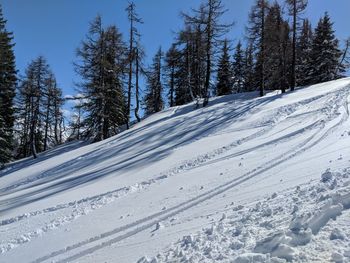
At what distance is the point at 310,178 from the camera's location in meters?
8.19

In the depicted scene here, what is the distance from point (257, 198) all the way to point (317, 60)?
34.8 meters

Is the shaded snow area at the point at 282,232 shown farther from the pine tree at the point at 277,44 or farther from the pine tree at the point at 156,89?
the pine tree at the point at 156,89

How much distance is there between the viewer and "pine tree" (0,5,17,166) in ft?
94.3

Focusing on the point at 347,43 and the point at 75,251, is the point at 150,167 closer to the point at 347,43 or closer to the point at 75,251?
the point at 75,251

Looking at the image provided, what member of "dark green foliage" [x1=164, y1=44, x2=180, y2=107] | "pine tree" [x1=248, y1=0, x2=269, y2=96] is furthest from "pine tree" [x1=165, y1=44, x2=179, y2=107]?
"pine tree" [x1=248, y1=0, x2=269, y2=96]

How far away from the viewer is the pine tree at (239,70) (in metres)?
48.2

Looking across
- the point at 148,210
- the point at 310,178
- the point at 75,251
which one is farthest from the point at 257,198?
the point at 75,251

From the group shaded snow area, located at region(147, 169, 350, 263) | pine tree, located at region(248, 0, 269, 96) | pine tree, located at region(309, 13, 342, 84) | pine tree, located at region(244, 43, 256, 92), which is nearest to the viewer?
shaded snow area, located at region(147, 169, 350, 263)

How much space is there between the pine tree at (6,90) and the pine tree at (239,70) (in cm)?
2823

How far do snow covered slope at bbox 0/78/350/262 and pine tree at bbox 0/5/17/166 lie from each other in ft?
36.5

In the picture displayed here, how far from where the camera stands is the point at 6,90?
103 feet

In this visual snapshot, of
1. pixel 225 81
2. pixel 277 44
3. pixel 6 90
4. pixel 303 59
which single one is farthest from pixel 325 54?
pixel 6 90

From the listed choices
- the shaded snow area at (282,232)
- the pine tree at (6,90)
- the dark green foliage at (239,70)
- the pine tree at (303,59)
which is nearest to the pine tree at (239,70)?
the dark green foliage at (239,70)

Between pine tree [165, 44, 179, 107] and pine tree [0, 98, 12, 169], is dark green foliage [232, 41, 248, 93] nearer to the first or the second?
pine tree [165, 44, 179, 107]
